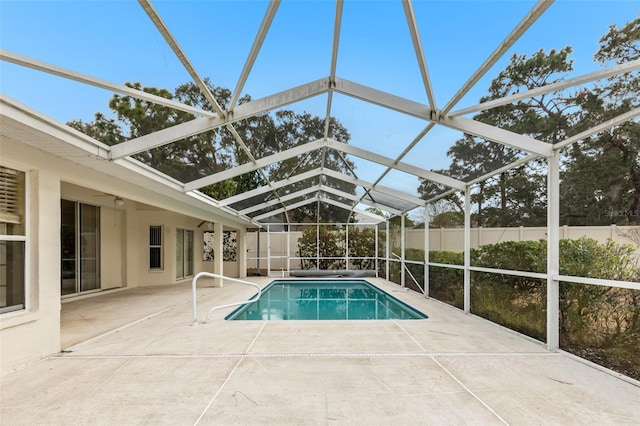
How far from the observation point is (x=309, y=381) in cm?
323

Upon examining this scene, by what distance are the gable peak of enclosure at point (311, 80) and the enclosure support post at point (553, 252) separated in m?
0.28

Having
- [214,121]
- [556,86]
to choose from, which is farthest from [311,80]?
[556,86]

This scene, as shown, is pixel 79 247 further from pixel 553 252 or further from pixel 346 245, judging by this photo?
pixel 346 245

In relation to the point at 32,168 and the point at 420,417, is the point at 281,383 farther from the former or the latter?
the point at 32,168

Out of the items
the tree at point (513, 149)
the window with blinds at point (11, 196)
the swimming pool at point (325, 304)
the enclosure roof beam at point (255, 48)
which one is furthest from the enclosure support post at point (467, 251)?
the window with blinds at point (11, 196)

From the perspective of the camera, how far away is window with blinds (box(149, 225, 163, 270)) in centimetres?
1077

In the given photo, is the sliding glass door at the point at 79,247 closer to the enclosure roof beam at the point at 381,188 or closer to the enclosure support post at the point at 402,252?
the enclosure roof beam at the point at 381,188

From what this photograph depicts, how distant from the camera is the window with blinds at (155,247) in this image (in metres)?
10.8

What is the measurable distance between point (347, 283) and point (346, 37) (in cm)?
1009

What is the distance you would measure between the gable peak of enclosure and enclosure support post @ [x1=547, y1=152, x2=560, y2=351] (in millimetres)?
277

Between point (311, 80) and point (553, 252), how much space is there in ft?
12.4

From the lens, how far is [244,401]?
2.83 meters

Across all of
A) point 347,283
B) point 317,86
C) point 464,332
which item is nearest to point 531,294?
point 464,332

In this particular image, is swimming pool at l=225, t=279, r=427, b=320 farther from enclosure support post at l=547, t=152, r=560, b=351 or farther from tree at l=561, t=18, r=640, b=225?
tree at l=561, t=18, r=640, b=225
